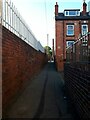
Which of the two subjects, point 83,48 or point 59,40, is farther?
point 59,40

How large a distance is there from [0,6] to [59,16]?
96.9ft

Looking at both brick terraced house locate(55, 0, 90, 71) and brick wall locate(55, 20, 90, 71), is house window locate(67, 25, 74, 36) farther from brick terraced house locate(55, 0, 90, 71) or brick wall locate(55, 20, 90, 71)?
brick wall locate(55, 20, 90, 71)

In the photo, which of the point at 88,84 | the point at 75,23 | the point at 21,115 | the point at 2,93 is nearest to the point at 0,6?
the point at 2,93

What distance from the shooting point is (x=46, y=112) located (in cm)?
823

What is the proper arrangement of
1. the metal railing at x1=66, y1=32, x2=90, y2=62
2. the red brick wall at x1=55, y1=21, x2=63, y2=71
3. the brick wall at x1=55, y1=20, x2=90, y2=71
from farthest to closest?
the red brick wall at x1=55, y1=21, x2=63, y2=71 → the brick wall at x1=55, y1=20, x2=90, y2=71 → the metal railing at x1=66, y1=32, x2=90, y2=62

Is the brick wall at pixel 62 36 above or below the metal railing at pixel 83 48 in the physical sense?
above

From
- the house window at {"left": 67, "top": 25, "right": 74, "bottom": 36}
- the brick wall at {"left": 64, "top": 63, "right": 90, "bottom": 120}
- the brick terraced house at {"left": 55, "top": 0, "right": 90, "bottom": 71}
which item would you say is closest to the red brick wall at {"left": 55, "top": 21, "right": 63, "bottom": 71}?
the brick terraced house at {"left": 55, "top": 0, "right": 90, "bottom": 71}

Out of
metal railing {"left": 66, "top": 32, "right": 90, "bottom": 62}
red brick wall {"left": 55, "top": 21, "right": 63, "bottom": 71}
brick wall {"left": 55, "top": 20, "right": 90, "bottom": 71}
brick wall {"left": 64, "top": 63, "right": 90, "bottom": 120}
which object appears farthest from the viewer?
red brick wall {"left": 55, "top": 21, "right": 63, "bottom": 71}

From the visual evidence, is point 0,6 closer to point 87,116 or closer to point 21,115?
point 21,115

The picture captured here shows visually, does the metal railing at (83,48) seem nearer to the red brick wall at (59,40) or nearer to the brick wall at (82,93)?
the brick wall at (82,93)

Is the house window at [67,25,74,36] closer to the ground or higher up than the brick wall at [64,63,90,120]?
higher up

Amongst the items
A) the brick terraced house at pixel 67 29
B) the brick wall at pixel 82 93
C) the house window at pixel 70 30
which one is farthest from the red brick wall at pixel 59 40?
the brick wall at pixel 82 93

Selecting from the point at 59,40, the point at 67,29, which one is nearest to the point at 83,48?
Result: the point at 67,29

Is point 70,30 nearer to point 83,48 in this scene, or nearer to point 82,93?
point 83,48
